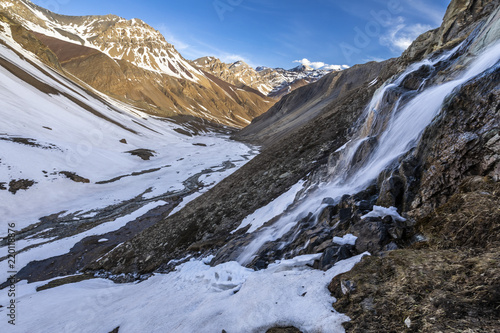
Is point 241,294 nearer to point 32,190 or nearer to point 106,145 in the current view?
point 32,190

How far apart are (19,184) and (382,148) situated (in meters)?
37.1

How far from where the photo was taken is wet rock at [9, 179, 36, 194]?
1043 inches

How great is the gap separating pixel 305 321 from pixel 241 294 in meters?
2.37

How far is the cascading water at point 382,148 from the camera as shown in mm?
9688

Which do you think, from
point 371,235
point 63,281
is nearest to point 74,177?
point 63,281

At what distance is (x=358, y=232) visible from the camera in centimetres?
703

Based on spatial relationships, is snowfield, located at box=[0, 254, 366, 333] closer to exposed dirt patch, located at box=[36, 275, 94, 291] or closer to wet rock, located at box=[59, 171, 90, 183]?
exposed dirt patch, located at box=[36, 275, 94, 291]

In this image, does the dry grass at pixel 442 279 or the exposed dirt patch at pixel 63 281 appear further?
the exposed dirt patch at pixel 63 281

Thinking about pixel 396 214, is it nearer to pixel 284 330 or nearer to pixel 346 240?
pixel 346 240

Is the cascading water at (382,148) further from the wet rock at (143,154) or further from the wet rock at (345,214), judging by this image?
the wet rock at (143,154)

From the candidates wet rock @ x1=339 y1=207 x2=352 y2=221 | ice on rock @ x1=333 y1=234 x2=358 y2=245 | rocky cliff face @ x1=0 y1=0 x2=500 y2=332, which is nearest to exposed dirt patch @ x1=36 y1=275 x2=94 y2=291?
rocky cliff face @ x1=0 y1=0 x2=500 y2=332

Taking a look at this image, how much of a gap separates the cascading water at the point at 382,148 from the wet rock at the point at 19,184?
101 feet

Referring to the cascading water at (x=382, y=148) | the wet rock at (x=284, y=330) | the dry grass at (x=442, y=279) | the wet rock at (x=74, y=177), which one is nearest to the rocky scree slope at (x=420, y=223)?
the dry grass at (x=442, y=279)

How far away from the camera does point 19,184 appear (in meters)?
27.3
